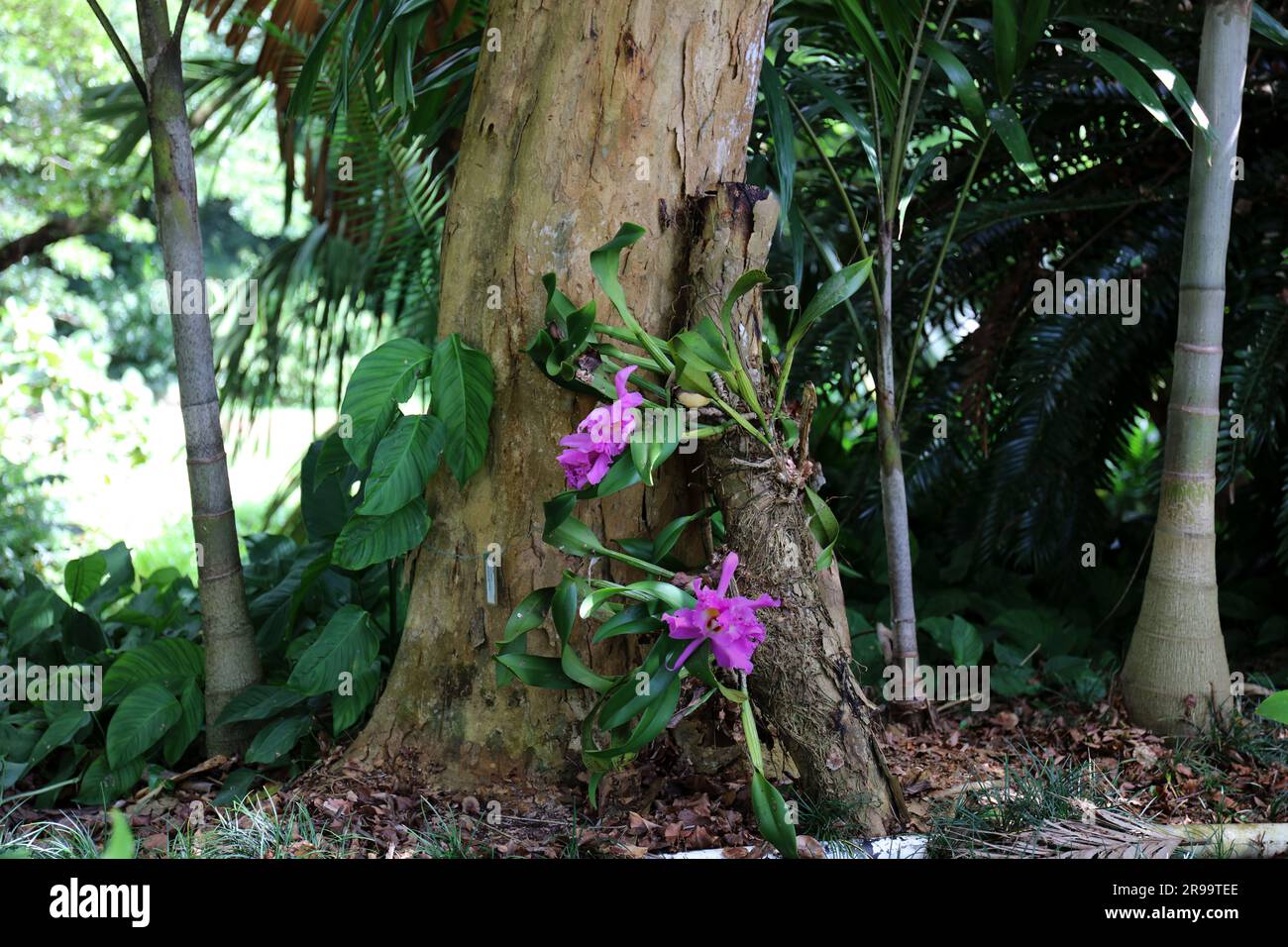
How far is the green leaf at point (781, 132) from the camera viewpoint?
2.33 meters

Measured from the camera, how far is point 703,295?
6.57 ft

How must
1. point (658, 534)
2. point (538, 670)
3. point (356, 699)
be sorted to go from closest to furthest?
point (538, 670) < point (658, 534) < point (356, 699)

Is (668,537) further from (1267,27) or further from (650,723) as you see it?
(1267,27)

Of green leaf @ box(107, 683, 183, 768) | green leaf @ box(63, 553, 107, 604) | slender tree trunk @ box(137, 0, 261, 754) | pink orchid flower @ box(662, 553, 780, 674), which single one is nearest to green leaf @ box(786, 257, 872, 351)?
pink orchid flower @ box(662, 553, 780, 674)

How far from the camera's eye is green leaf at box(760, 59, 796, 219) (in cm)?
233

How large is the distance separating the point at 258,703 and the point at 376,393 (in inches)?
31.6

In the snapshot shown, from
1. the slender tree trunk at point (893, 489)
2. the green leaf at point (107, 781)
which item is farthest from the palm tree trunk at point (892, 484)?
the green leaf at point (107, 781)

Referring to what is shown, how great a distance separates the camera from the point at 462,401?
203 centimetres

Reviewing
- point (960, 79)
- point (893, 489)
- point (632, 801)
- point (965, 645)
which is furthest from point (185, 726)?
point (960, 79)

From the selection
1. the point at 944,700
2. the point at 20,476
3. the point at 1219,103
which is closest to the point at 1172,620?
the point at 944,700

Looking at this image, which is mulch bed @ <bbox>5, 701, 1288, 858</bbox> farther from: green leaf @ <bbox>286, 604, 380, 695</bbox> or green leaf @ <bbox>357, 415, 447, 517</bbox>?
green leaf @ <bbox>357, 415, 447, 517</bbox>

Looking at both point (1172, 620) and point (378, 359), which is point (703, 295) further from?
point (1172, 620)

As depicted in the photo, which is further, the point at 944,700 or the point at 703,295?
the point at 944,700
